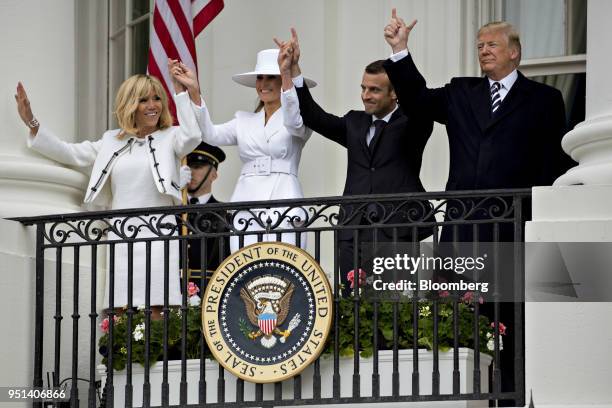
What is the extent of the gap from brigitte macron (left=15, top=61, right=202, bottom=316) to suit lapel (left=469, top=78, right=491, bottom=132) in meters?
1.83

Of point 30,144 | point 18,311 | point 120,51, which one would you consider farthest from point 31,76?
point 120,51

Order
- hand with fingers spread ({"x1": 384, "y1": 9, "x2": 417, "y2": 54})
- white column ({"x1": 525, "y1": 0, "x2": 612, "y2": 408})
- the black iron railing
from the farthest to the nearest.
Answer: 1. hand with fingers spread ({"x1": 384, "y1": 9, "x2": 417, "y2": 54})
2. the black iron railing
3. white column ({"x1": 525, "y1": 0, "x2": 612, "y2": 408})

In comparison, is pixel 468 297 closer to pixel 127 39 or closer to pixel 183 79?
pixel 183 79

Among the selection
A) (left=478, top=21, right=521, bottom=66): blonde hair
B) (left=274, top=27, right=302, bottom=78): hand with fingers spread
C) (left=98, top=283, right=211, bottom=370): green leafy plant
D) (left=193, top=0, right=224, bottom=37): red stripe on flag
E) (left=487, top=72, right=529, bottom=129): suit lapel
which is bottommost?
(left=98, top=283, right=211, bottom=370): green leafy plant

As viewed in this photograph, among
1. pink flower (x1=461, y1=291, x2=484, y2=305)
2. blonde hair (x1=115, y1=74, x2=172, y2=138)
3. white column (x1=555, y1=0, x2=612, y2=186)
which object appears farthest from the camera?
blonde hair (x1=115, y1=74, x2=172, y2=138)

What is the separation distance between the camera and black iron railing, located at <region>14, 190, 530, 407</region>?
10.4m

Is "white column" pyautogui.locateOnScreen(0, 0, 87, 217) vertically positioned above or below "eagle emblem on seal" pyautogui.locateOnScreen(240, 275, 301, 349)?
above

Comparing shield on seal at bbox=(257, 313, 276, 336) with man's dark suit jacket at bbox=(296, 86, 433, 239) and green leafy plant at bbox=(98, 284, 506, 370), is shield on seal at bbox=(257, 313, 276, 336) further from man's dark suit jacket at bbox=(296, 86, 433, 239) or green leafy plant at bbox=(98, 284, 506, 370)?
man's dark suit jacket at bbox=(296, 86, 433, 239)

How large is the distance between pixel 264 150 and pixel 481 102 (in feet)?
5.31

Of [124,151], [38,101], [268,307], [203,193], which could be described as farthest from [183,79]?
[268,307]

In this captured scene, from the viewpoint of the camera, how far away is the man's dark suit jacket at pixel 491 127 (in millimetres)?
11008

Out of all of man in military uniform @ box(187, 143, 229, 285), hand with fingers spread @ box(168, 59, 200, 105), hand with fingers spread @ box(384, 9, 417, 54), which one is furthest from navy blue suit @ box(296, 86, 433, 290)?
man in military uniform @ box(187, 143, 229, 285)

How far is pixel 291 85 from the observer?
38.1 feet

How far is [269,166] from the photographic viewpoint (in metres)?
12.1
